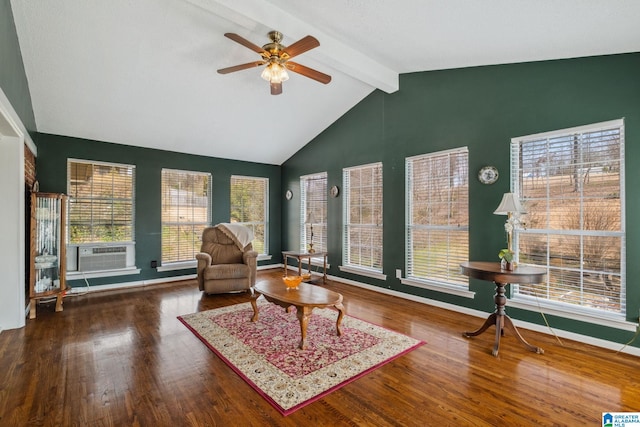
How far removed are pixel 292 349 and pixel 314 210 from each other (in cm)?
376

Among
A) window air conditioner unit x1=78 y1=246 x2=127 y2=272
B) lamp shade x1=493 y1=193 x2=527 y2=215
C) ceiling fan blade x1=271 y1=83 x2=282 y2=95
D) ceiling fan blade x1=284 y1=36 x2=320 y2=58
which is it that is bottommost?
window air conditioner unit x1=78 y1=246 x2=127 y2=272

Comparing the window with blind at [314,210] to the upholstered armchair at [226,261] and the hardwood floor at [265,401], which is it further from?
the hardwood floor at [265,401]

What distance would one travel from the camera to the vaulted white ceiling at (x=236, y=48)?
2.56m

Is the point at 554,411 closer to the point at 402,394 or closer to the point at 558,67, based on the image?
the point at 402,394

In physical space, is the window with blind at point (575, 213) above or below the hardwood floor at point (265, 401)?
above

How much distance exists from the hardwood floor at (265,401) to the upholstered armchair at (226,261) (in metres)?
1.14

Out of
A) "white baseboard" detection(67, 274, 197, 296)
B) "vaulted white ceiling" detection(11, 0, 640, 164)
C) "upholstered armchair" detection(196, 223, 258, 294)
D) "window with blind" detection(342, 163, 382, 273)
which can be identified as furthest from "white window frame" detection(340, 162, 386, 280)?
"white baseboard" detection(67, 274, 197, 296)

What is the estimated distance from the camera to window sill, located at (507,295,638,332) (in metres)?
2.76

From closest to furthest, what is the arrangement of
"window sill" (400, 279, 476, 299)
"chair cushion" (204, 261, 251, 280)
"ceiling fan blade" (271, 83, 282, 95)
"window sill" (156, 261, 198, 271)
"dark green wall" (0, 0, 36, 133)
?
"dark green wall" (0, 0, 36, 133)
"ceiling fan blade" (271, 83, 282, 95)
"window sill" (400, 279, 476, 299)
"chair cushion" (204, 261, 251, 280)
"window sill" (156, 261, 198, 271)

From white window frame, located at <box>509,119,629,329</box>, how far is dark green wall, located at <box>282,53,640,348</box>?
6cm

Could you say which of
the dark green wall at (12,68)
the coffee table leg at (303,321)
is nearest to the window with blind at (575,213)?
the coffee table leg at (303,321)

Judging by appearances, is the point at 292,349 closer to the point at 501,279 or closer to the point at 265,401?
the point at 265,401

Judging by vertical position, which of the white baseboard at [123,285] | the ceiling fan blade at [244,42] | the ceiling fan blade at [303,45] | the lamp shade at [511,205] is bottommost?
the white baseboard at [123,285]

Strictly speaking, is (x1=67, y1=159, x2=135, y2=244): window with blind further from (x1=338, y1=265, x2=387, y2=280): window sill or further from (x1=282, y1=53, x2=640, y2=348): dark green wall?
(x1=338, y1=265, x2=387, y2=280): window sill
